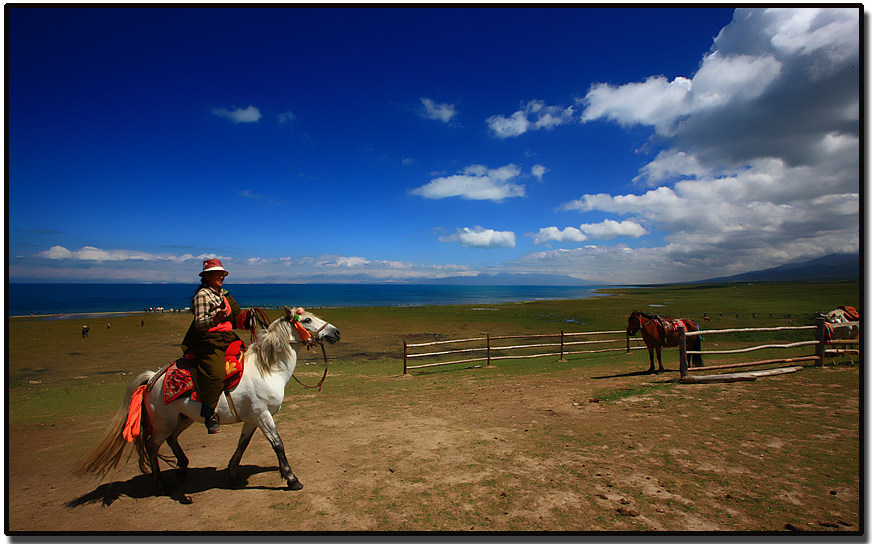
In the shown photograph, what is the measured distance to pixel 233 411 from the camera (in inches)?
159

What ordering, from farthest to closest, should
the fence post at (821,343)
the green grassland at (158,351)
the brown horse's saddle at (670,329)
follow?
1. the green grassland at (158,351)
2. the brown horse's saddle at (670,329)
3. the fence post at (821,343)

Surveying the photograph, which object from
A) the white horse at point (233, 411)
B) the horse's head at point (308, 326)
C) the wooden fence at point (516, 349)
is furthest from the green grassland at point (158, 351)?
the horse's head at point (308, 326)

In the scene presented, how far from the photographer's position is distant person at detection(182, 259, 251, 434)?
388 cm

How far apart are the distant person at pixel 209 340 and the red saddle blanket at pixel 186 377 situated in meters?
0.06

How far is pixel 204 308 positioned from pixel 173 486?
7.46 feet

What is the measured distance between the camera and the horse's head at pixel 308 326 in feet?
14.5

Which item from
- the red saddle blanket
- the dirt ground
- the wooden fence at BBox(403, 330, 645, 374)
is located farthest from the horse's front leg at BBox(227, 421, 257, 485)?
the wooden fence at BBox(403, 330, 645, 374)

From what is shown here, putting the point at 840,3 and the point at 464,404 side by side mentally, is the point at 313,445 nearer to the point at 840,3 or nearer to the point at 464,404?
the point at 464,404

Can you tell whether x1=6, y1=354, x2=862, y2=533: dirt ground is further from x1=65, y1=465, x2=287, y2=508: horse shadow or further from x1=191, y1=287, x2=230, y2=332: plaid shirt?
x1=191, y1=287, x2=230, y2=332: plaid shirt

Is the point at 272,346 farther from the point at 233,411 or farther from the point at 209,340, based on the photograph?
the point at 233,411

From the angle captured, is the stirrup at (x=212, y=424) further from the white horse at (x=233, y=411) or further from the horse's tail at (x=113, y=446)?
the horse's tail at (x=113, y=446)

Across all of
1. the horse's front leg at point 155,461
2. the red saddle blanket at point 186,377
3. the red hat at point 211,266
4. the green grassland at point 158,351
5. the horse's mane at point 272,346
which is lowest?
the green grassland at point 158,351

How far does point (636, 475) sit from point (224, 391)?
4799mm

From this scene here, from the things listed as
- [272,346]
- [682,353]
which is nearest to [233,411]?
[272,346]
